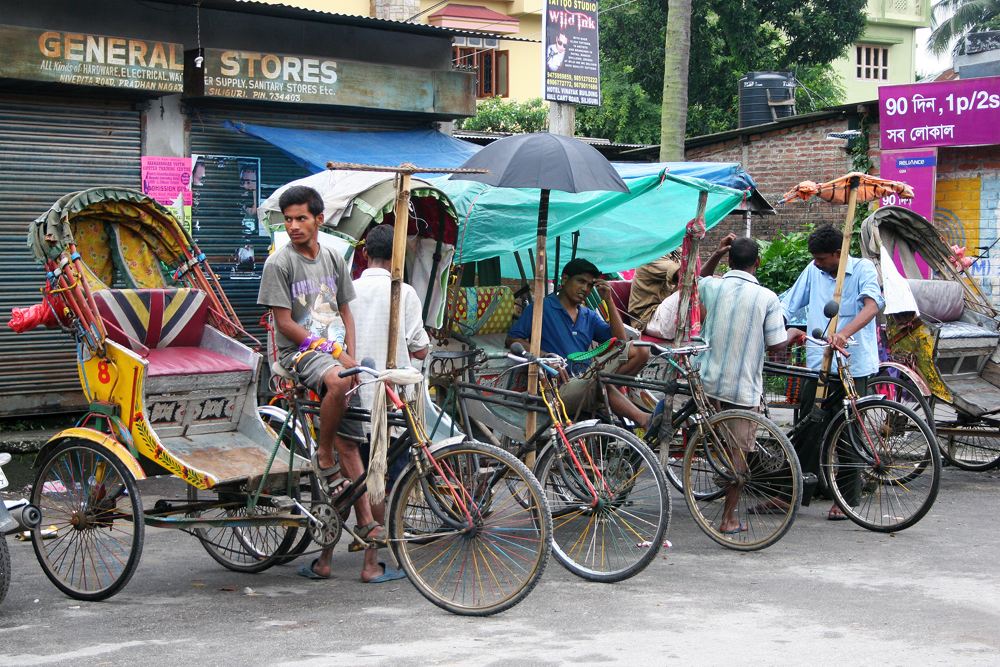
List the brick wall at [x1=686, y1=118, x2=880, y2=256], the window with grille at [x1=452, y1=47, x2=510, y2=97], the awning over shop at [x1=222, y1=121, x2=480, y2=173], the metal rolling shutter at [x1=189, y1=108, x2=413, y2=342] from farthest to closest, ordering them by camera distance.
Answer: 1. the window with grille at [x1=452, y1=47, x2=510, y2=97]
2. the brick wall at [x1=686, y1=118, x2=880, y2=256]
3. the metal rolling shutter at [x1=189, y1=108, x2=413, y2=342]
4. the awning over shop at [x1=222, y1=121, x2=480, y2=173]

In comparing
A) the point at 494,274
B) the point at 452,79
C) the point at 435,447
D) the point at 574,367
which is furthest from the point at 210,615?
the point at 452,79

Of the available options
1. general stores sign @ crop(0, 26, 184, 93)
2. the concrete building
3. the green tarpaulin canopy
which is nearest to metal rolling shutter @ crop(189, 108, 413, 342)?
general stores sign @ crop(0, 26, 184, 93)

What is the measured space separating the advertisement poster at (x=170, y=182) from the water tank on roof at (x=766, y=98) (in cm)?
1232

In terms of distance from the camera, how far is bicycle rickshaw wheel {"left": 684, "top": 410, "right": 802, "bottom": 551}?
6098 millimetres

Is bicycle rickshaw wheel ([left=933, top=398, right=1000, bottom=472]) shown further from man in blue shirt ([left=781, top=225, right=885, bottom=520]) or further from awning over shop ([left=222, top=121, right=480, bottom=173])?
awning over shop ([left=222, top=121, right=480, bottom=173])

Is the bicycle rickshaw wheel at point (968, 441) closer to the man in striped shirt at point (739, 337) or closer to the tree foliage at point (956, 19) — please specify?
the man in striped shirt at point (739, 337)

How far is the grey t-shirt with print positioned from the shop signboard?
37.5 ft

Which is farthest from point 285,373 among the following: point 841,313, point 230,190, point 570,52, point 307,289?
point 570,52

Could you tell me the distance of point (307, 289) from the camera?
5375 mm

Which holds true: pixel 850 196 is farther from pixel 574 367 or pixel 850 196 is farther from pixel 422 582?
pixel 422 582

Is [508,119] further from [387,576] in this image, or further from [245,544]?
[387,576]

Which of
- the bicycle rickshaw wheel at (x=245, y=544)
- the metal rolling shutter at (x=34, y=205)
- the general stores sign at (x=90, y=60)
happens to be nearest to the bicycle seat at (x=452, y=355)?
the bicycle rickshaw wheel at (x=245, y=544)

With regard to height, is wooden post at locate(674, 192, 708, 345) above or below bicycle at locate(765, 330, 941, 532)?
above

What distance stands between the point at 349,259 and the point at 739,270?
2650mm
